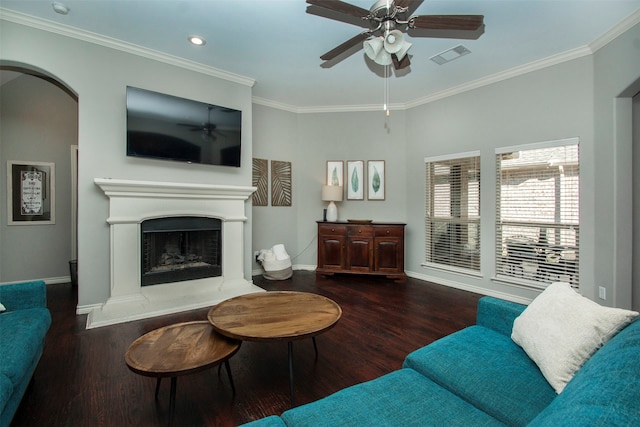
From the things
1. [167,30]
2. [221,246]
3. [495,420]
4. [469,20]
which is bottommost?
[495,420]

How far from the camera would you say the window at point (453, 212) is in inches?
163

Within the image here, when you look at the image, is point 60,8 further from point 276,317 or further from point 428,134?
point 428,134

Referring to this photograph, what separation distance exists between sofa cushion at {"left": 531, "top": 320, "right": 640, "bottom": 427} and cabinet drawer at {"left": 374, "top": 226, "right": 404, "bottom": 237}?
12.0ft

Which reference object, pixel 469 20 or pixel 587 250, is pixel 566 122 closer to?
pixel 587 250

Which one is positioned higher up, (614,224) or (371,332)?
(614,224)

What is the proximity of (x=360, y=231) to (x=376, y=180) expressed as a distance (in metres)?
1.04

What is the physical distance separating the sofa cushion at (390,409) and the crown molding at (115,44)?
12.9 ft

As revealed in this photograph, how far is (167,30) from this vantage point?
2947mm

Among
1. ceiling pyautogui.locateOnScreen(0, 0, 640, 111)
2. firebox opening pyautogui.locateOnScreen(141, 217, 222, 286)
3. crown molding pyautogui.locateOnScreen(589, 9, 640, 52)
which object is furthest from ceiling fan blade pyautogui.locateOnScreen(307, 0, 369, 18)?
firebox opening pyautogui.locateOnScreen(141, 217, 222, 286)

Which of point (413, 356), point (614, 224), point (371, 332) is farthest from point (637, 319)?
point (614, 224)

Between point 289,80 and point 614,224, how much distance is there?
4.16 meters

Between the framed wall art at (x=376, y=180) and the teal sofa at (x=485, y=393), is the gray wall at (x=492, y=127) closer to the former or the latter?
the framed wall art at (x=376, y=180)

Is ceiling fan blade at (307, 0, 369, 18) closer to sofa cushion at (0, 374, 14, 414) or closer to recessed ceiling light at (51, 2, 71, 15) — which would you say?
recessed ceiling light at (51, 2, 71, 15)

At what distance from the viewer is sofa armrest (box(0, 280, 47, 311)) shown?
1.96 metres
